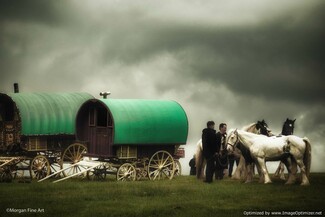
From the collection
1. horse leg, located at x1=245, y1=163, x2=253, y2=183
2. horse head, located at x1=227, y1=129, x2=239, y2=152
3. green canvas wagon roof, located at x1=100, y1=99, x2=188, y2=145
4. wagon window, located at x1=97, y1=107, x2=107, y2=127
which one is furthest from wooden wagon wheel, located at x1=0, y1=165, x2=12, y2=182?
horse leg, located at x1=245, y1=163, x2=253, y2=183

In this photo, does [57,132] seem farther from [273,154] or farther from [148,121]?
[273,154]

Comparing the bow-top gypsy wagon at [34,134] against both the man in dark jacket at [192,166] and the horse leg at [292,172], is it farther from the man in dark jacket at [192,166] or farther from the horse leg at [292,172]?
the horse leg at [292,172]

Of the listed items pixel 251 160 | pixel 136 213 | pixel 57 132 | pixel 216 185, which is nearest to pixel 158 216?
pixel 136 213

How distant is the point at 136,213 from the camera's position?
59.6ft

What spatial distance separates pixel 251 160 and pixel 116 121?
5245 millimetres

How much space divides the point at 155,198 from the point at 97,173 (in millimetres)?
7184

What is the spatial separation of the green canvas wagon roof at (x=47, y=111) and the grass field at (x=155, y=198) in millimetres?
4093

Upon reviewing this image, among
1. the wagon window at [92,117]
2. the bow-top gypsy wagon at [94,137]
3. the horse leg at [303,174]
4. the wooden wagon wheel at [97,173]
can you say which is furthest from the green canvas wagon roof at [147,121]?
the horse leg at [303,174]

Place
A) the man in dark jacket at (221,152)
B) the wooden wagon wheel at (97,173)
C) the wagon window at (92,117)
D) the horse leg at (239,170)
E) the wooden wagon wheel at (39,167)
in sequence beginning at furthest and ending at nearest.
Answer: the wooden wagon wheel at (39,167)
the wagon window at (92,117)
the wooden wagon wheel at (97,173)
the horse leg at (239,170)
the man in dark jacket at (221,152)

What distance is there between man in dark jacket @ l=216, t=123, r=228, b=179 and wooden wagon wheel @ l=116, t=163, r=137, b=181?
3239 millimetres

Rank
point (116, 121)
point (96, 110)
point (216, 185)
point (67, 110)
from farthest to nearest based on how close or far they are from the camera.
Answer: point (67, 110), point (96, 110), point (116, 121), point (216, 185)

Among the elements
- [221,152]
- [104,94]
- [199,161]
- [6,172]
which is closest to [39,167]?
[6,172]

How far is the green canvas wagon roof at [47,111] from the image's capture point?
2842 centimetres

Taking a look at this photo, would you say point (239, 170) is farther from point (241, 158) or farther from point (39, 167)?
point (39, 167)
